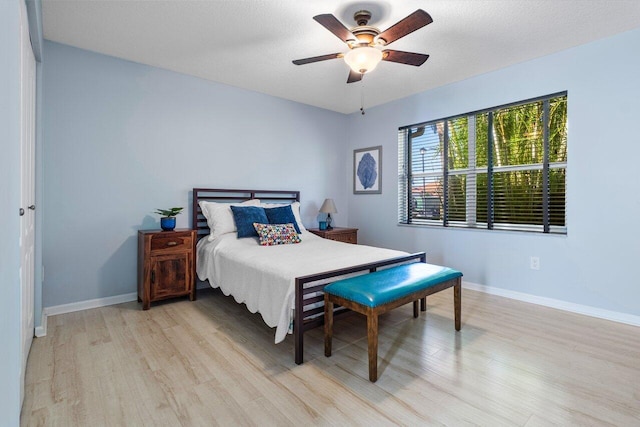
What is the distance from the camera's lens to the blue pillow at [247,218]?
355cm

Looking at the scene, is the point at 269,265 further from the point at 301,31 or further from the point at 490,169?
the point at 490,169

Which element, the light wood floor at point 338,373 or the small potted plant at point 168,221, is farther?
the small potted plant at point 168,221

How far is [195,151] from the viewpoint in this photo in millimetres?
3814

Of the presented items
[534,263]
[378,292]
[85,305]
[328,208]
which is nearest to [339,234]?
[328,208]

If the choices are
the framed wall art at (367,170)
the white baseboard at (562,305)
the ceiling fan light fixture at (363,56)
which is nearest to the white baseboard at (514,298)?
the white baseboard at (562,305)

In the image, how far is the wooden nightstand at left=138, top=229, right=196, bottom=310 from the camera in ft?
10.2

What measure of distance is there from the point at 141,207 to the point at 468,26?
3.61 metres

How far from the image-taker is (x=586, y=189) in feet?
9.89

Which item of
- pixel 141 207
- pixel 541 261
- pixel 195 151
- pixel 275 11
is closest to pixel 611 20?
pixel 541 261

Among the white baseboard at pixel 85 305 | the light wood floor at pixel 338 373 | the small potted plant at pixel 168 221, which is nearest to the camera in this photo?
the light wood floor at pixel 338 373

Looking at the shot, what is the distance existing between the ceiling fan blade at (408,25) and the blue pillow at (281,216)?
220cm

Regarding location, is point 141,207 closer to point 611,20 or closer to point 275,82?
point 275,82

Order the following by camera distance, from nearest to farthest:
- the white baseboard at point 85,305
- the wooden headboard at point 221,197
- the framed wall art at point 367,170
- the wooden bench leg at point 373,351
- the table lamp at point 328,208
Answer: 1. the wooden bench leg at point 373,351
2. the white baseboard at point 85,305
3. the wooden headboard at point 221,197
4. the table lamp at point 328,208
5. the framed wall art at point 367,170

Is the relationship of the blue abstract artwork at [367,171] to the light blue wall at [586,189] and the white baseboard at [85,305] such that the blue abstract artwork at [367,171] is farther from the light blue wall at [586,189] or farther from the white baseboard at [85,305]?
the white baseboard at [85,305]
